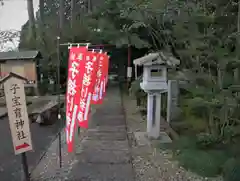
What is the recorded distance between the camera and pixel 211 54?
265 cm

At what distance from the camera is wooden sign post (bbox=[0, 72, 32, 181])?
3492mm

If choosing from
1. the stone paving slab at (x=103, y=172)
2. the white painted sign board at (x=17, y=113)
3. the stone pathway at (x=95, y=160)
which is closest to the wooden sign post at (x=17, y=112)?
the white painted sign board at (x=17, y=113)

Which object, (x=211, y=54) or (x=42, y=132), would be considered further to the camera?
(x=42, y=132)

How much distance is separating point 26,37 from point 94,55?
1295 cm

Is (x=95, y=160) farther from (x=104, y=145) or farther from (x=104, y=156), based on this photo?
(x=104, y=145)

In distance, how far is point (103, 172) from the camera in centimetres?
416

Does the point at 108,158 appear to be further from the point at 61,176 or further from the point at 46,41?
the point at 46,41

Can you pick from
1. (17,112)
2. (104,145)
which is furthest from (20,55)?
(17,112)

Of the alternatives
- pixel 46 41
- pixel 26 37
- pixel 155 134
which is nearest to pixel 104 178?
pixel 155 134

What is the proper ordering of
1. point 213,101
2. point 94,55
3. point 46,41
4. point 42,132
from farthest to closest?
point 46,41 < point 42,132 < point 94,55 < point 213,101

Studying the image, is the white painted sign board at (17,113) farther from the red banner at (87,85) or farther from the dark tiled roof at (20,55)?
the dark tiled roof at (20,55)

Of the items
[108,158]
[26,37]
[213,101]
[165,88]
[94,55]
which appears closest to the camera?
[213,101]

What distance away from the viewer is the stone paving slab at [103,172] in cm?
395

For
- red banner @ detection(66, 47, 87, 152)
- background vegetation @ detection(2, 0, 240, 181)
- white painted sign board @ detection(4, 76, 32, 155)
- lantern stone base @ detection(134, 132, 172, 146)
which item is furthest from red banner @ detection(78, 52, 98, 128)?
background vegetation @ detection(2, 0, 240, 181)
